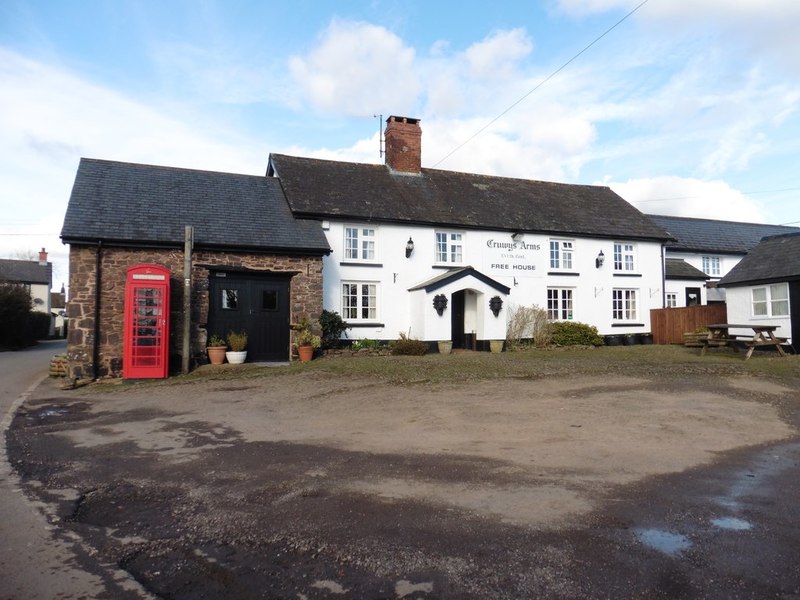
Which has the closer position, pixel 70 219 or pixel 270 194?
pixel 70 219

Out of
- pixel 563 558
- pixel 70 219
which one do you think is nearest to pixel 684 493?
pixel 563 558

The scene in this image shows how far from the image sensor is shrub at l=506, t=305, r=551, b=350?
881 inches

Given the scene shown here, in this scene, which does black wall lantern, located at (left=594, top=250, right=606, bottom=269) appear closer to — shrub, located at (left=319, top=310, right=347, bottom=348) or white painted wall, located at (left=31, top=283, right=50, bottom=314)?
shrub, located at (left=319, top=310, right=347, bottom=348)

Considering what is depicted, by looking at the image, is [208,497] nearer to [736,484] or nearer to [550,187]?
[736,484]

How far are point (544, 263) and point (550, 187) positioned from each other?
530cm

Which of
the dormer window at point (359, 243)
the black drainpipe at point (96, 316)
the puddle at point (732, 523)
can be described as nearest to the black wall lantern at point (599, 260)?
the dormer window at point (359, 243)

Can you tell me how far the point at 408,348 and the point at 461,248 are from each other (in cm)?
511

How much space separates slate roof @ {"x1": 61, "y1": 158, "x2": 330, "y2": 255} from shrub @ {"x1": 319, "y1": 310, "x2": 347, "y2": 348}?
212 cm

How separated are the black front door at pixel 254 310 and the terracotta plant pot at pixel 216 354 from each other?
676 mm

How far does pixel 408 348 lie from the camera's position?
64.6 ft

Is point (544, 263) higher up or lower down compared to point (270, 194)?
lower down

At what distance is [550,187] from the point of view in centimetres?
2733

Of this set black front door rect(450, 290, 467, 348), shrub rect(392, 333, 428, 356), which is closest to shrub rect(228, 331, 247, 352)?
shrub rect(392, 333, 428, 356)

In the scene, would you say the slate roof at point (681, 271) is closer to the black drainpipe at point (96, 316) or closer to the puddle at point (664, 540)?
the black drainpipe at point (96, 316)
